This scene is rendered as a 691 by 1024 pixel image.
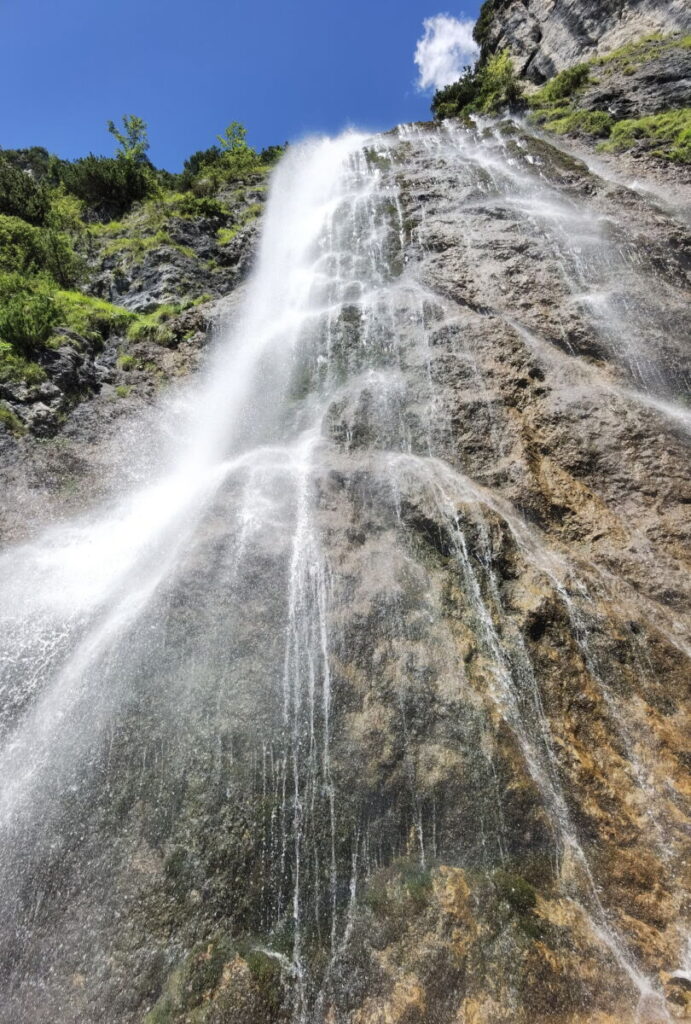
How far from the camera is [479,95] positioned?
26.6 metres

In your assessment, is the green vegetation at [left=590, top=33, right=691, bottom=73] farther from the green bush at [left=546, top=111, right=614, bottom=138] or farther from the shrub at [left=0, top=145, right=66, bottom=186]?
the shrub at [left=0, top=145, right=66, bottom=186]

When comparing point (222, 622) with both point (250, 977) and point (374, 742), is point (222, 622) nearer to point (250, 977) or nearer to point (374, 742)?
point (374, 742)

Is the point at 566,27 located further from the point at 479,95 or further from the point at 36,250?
the point at 36,250

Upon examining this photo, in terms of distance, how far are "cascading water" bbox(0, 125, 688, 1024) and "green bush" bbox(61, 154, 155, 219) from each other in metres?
20.4

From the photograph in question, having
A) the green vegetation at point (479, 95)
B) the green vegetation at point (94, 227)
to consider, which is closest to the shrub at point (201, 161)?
the green vegetation at point (94, 227)

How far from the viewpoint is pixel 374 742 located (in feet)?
17.4

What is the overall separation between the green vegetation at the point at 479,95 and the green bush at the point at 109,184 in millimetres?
15548

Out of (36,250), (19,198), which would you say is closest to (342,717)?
(36,250)

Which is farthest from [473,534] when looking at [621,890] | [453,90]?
[453,90]

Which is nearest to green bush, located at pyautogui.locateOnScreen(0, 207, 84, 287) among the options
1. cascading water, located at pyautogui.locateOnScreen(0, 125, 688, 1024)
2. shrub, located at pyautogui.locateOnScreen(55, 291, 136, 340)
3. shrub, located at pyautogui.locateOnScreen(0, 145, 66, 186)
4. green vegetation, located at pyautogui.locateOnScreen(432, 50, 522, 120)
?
shrub, located at pyautogui.locateOnScreen(55, 291, 136, 340)

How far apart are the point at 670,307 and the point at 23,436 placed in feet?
41.7

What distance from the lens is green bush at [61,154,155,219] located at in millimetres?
23391

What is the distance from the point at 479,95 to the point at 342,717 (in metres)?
32.3

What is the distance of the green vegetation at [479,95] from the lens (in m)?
24.6
